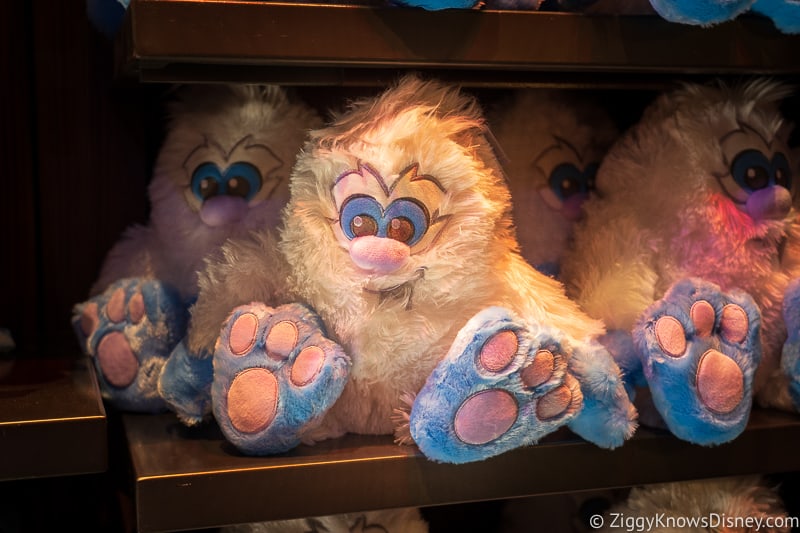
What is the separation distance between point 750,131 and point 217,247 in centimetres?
56

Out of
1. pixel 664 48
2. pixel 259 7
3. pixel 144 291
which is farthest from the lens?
pixel 144 291

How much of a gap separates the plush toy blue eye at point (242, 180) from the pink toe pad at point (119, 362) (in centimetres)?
18

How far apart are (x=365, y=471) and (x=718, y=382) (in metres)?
0.32

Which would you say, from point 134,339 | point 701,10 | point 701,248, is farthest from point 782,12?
point 134,339

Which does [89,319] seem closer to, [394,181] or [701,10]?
[394,181]

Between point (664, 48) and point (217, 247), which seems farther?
point (217, 247)

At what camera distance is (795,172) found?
0.93 metres

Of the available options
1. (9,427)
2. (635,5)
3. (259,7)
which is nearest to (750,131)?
(635,5)

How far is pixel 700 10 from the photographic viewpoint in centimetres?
71

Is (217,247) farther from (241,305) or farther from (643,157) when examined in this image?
(643,157)

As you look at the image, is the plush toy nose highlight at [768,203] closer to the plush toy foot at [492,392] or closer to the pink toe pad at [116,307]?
the plush toy foot at [492,392]

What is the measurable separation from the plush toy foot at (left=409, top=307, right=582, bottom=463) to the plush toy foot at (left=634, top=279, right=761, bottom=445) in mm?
109

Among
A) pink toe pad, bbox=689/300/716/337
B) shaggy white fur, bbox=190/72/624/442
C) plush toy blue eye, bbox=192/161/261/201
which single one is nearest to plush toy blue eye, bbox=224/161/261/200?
plush toy blue eye, bbox=192/161/261/201

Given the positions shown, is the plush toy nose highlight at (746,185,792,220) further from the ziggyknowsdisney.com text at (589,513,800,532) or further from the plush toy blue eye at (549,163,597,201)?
the ziggyknowsdisney.com text at (589,513,800,532)
